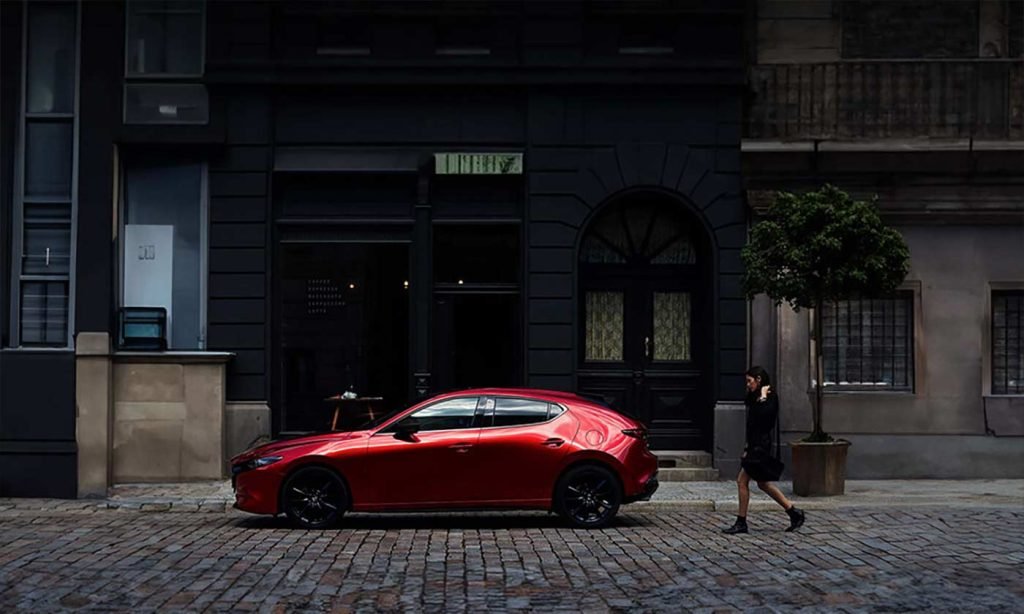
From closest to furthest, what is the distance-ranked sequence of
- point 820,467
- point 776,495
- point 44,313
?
point 776,495
point 820,467
point 44,313

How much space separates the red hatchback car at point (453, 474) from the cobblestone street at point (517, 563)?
12.3 inches

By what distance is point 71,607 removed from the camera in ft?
34.3

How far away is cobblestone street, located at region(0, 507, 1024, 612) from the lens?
420 inches

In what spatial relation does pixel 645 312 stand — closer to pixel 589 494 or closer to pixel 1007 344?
pixel 1007 344

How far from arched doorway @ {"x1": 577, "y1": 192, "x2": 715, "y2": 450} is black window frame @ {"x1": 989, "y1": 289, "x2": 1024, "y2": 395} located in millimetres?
4011

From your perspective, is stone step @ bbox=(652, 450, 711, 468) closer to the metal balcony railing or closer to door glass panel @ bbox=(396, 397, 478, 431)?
the metal balcony railing

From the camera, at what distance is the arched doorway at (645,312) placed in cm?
2078

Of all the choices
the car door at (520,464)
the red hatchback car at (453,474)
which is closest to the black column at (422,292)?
the red hatchback car at (453,474)

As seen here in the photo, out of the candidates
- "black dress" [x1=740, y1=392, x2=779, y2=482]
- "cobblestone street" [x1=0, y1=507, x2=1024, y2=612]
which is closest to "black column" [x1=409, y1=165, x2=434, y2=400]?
"cobblestone street" [x1=0, y1=507, x2=1024, y2=612]

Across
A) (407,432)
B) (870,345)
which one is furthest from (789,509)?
(870,345)

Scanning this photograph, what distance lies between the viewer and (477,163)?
20.2 meters

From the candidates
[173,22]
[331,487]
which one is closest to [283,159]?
[173,22]

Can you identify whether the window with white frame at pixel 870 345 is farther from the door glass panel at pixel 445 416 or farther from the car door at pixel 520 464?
the door glass panel at pixel 445 416

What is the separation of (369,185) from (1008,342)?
30.1ft
